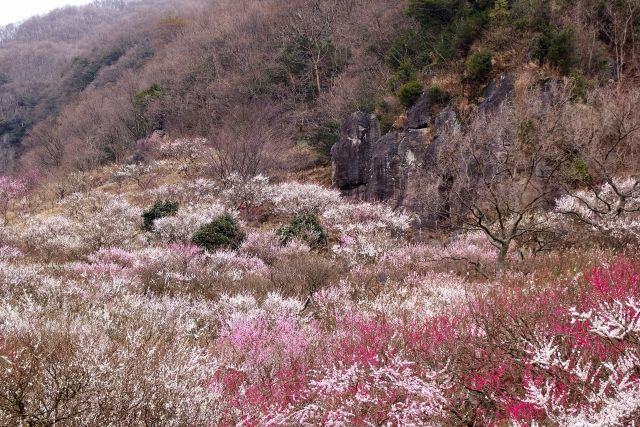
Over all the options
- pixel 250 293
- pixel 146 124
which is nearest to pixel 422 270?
pixel 250 293

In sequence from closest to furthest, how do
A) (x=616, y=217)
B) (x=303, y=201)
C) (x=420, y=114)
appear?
(x=616, y=217) < (x=303, y=201) < (x=420, y=114)

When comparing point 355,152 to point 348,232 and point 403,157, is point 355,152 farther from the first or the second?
point 348,232

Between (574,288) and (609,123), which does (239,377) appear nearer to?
(574,288)

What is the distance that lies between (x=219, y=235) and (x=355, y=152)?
11569mm

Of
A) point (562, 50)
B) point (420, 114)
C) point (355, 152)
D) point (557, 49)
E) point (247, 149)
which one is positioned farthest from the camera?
point (247, 149)

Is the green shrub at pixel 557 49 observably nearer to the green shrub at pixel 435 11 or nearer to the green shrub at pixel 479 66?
the green shrub at pixel 479 66

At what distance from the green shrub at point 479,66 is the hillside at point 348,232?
0.11m

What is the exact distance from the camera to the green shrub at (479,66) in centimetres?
1819

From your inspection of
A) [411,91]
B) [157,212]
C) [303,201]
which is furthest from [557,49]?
[157,212]

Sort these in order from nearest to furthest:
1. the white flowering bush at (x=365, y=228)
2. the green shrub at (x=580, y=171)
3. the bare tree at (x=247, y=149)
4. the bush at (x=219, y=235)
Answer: the white flowering bush at (x=365, y=228)
the bush at (x=219, y=235)
the green shrub at (x=580, y=171)
the bare tree at (x=247, y=149)

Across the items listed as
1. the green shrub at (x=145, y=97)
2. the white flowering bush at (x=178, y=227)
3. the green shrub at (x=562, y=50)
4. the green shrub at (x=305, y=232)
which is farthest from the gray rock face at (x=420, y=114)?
the green shrub at (x=145, y=97)

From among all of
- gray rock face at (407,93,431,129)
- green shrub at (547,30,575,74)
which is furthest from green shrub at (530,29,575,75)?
gray rock face at (407,93,431,129)

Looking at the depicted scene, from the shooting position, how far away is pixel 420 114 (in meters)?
19.7

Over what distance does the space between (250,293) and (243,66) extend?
115ft
